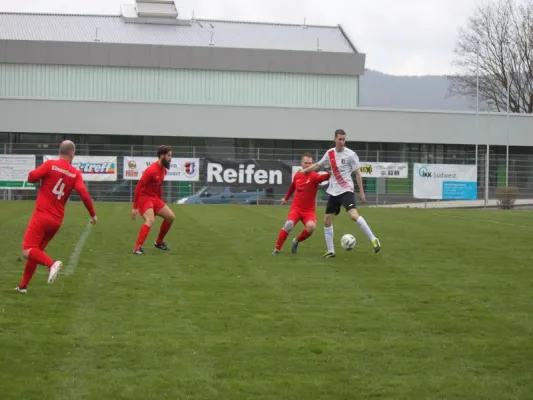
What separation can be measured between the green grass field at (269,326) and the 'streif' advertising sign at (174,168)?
2587cm

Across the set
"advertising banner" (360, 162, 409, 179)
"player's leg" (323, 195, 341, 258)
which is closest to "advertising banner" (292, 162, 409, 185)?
"advertising banner" (360, 162, 409, 179)

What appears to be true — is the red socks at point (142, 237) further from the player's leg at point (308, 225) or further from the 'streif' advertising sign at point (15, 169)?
the 'streif' advertising sign at point (15, 169)

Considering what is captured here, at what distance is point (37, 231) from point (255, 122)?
130 feet

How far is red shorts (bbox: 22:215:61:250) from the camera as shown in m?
10.5

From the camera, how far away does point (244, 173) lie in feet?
136

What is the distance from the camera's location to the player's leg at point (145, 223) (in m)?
15.1

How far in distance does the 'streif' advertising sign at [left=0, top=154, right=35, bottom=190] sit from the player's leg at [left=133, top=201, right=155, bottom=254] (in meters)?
25.4

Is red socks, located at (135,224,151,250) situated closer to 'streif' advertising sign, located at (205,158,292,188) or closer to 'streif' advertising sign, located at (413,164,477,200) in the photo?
'streif' advertising sign, located at (205,158,292,188)

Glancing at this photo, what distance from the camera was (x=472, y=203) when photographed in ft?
141

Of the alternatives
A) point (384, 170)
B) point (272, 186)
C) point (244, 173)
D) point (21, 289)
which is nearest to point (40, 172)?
point (21, 289)

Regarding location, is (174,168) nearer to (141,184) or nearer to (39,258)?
(141,184)

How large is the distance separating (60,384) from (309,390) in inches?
66.0

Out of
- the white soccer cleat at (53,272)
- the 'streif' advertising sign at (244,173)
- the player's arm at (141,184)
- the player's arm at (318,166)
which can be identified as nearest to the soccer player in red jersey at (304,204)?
the player's arm at (318,166)

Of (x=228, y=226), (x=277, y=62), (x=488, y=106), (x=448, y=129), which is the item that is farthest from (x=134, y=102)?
(x=488, y=106)
